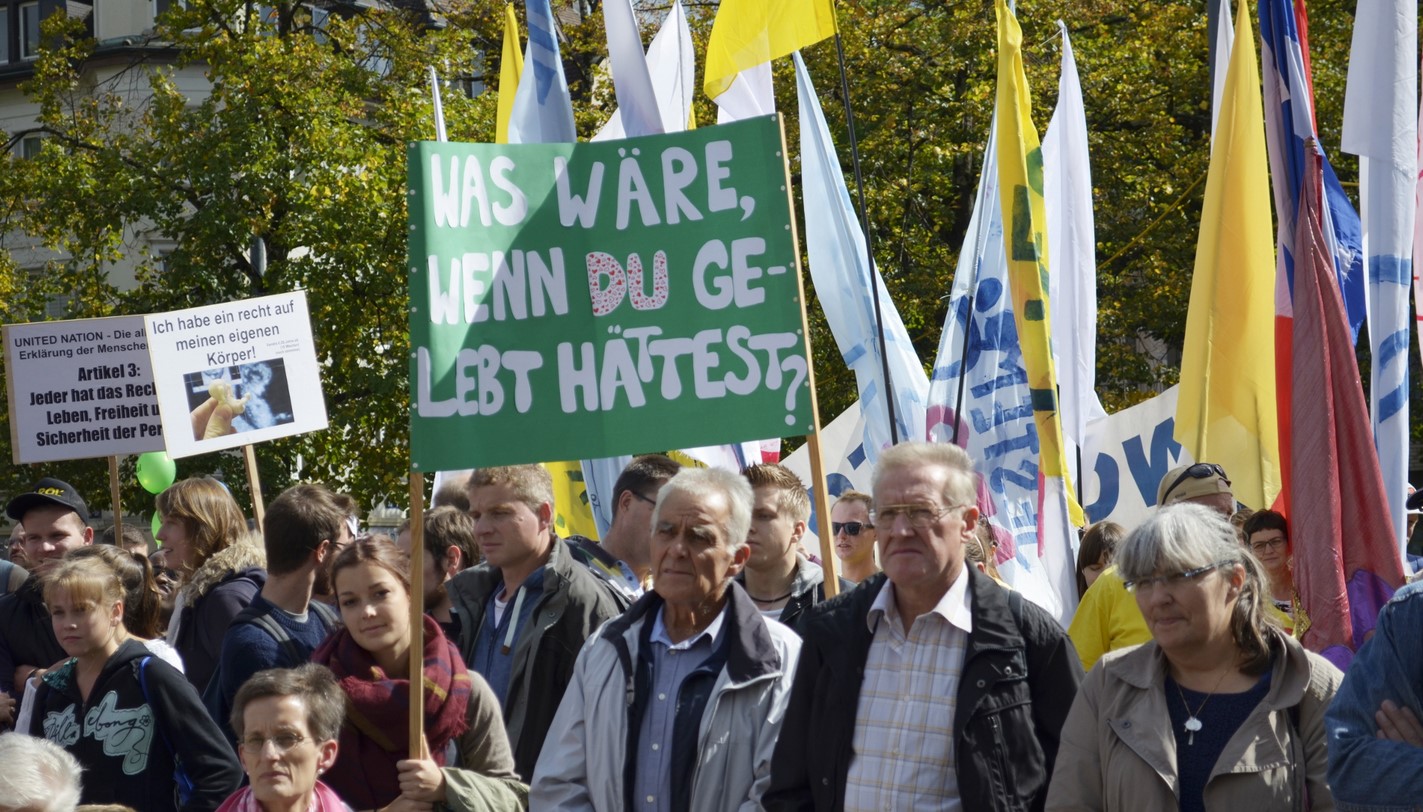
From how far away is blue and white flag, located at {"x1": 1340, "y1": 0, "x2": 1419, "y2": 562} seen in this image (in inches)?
268

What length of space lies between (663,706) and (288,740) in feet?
2.87

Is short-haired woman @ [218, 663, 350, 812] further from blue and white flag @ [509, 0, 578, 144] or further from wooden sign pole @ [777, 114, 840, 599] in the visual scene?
blue and white flag @ [509, 0, 578, 144]

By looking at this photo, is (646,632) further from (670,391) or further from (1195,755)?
(1195,755)

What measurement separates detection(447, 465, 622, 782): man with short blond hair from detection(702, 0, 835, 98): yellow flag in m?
2.46

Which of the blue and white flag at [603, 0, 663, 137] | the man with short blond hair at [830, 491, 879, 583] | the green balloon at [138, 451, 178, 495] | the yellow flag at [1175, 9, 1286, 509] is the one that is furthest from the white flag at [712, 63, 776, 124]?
the green balloon at [138, 451, 178, 495]

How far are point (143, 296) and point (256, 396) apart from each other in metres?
13.2

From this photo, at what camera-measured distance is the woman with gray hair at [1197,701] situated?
11.5ft

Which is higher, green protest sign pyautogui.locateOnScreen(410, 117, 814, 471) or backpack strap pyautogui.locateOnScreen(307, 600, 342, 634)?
green protest sign pyautogui.locateOnScreen(410, 117, 814, 471)

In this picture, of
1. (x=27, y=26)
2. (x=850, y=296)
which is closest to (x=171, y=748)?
(x=850, y=296)

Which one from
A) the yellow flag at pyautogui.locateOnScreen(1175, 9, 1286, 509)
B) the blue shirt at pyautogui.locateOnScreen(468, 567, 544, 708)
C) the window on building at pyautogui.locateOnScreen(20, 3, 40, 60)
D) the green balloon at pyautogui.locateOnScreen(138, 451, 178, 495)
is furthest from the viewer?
the window on building at pyautogui.locateOnScreen(20, 3, 40, 60)

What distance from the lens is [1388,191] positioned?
6840mm

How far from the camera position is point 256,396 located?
8.38m

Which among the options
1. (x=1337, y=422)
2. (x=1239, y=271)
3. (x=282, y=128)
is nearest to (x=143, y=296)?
(x=282, y=128)

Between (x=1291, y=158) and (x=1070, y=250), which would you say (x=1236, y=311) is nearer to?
(x=1291, y=158)
